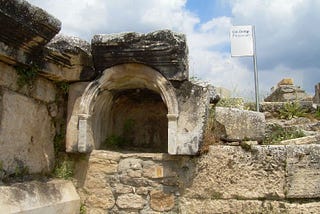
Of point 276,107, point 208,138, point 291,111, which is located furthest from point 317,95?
point 208,138

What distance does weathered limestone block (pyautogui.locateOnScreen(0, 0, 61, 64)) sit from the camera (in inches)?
119

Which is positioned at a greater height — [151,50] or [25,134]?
[151,50]

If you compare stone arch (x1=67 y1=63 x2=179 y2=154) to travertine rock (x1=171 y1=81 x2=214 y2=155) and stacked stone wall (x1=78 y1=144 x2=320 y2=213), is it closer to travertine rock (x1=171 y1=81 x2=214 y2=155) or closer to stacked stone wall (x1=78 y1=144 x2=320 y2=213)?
travertine rock (x1=171 y1=81 x2=214 y2=155)

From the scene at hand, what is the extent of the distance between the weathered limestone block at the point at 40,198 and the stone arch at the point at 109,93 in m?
0.49

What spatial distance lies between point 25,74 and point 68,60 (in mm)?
523

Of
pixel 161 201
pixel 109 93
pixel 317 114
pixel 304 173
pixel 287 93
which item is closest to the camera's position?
pixel 304 173

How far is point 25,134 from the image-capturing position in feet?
12.1

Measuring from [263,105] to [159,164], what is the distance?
2.64 metres

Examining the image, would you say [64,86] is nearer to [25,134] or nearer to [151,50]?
[25,134]

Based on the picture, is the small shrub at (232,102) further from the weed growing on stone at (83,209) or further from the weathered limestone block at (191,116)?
Answer: the weed growing on stone at (83,209)

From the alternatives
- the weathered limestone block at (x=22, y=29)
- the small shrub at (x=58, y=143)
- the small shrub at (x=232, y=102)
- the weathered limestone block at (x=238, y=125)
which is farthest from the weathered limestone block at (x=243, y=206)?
the weathered limestone block at (x=22, y=29)

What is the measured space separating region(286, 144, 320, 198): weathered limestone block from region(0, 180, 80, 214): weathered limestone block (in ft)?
7.47

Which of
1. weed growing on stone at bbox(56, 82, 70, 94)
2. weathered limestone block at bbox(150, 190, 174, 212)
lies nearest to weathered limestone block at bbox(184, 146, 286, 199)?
weathered limestone block at bbox(150, 190, 174, 212)

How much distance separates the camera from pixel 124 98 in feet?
16.0
